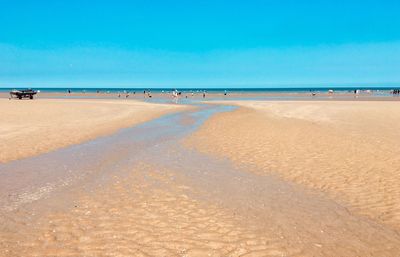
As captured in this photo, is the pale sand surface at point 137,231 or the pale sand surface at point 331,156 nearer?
the pale sand surface at point 137,231

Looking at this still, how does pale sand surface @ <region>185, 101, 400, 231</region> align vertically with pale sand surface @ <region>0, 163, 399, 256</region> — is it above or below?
above

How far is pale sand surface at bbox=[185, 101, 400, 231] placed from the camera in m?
9.70

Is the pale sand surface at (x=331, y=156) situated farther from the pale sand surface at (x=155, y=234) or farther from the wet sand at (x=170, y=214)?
the pale sand surface at (x=155, y=234)

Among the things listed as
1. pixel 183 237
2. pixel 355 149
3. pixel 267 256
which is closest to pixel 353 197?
pixel 267 256

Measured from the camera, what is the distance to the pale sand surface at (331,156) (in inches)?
382

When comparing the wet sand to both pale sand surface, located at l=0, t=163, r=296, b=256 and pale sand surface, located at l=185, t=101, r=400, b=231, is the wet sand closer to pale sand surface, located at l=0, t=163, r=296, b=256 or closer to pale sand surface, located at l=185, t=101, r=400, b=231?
pale sand surface, located at l=0, t=163, r=296, b=256

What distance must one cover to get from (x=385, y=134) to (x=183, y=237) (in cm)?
1660

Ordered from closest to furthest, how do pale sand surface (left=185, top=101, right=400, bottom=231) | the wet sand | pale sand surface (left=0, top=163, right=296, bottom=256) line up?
pale sand surface (left=0, top=163, right=296, bottom=256) → the wet sand → pale sand surface (left=185, top=101, right=400, bottom=231)

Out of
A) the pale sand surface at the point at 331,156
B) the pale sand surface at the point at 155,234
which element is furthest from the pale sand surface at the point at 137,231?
the pale sand surface at the point at 331,156

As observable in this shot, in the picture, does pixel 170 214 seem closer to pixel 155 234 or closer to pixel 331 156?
pixel 155 234

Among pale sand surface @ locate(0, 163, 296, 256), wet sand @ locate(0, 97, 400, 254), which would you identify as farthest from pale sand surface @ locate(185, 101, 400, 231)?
pale sand surface @ locate(0, 163, 296, 256)

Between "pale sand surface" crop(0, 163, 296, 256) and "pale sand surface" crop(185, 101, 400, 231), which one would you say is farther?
"pale sand surface" crop(185, 101, 400, 231)

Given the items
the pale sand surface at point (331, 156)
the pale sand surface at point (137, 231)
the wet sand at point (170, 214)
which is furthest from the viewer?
the pale sand surface at point (331, 156)

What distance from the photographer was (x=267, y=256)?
632 centimetres
